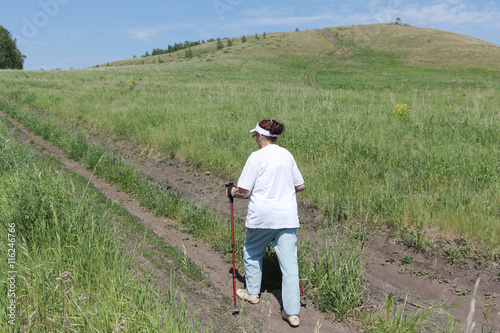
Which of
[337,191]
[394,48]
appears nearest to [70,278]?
[337,191]

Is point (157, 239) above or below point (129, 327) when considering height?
below

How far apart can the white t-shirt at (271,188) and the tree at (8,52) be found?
350 feet

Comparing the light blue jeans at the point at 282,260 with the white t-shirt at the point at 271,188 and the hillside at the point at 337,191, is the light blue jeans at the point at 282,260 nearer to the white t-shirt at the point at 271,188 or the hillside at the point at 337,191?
the white t-shirt at the point at 271,188

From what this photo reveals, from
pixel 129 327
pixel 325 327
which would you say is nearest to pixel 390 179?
pixel 325 327

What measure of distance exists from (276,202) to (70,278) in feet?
7.55

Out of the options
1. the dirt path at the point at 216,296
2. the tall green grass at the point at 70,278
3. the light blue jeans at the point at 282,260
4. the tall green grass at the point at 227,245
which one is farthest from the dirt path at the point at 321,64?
the tall green grass at the point at 70,278

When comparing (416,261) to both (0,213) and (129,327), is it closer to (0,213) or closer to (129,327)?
(129,327)

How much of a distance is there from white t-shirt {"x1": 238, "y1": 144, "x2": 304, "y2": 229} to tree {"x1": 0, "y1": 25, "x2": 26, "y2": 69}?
106540 mm

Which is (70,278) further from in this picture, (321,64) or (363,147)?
(321,64)

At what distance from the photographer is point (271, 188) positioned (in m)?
3.95

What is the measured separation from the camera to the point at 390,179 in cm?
670

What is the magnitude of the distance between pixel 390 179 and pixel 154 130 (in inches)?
320

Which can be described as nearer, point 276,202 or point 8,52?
point 276,202

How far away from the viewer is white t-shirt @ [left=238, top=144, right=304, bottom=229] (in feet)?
12.9
